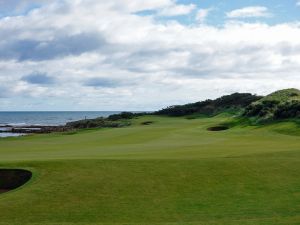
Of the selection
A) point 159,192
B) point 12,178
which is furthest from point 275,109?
point 12,178

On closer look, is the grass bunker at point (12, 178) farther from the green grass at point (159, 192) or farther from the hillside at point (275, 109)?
the hillside at point (275, 109)

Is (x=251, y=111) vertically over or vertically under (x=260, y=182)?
over

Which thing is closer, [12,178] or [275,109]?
[12,178]

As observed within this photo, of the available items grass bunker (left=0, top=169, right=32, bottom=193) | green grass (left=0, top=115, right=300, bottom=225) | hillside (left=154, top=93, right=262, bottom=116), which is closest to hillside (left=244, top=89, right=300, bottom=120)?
green grass (left=0, top=115, right=300, bottom=225)

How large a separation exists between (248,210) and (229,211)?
0.77m

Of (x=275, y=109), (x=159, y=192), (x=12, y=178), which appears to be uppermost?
(x=275, y=109)

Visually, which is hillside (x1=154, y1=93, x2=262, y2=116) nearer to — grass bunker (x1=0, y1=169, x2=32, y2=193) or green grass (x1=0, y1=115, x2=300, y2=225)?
green grass (x1=0, y1=115, x2=300, y2=225)

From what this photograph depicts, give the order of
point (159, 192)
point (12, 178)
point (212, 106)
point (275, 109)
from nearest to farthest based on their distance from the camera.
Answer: point (159, 192) < point (12, 178) < point (275, 109) < point (212, 106)

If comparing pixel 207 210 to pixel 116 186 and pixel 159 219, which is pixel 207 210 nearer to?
pixel 159 219

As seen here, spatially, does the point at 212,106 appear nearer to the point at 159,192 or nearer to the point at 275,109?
the point at 275,109

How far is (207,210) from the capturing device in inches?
706

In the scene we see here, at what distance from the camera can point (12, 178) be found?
23266mm

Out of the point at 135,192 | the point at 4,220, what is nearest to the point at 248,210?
the point at 135,192

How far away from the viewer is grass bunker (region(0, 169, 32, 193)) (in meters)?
22.8
